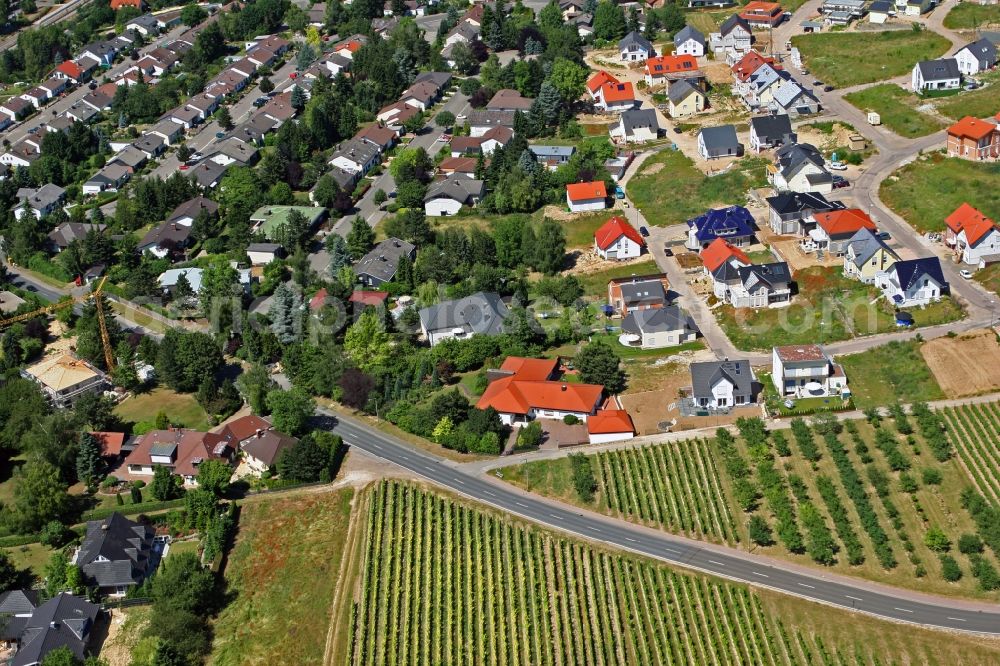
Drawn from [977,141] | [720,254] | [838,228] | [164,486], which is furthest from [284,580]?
[977,141]

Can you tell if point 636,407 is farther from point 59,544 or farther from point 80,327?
point 80,327

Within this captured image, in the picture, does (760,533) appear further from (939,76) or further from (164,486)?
(939,76)

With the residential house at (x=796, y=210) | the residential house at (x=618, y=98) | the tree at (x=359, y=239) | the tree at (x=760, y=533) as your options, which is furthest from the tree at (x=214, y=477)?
the residential house at (x=618, y=98)

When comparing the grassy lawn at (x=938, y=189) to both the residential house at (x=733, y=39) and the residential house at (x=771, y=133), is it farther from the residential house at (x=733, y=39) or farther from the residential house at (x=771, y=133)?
the residential house at (x=733, y=39)

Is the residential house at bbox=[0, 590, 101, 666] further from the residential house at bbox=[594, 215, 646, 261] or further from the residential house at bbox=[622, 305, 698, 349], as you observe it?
the residential house at bbox=[594, 215, 646, 261]

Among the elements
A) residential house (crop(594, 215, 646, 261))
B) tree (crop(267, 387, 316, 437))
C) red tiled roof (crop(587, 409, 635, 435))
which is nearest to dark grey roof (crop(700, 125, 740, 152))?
residential house (crop(594, 215, 646, 261))
